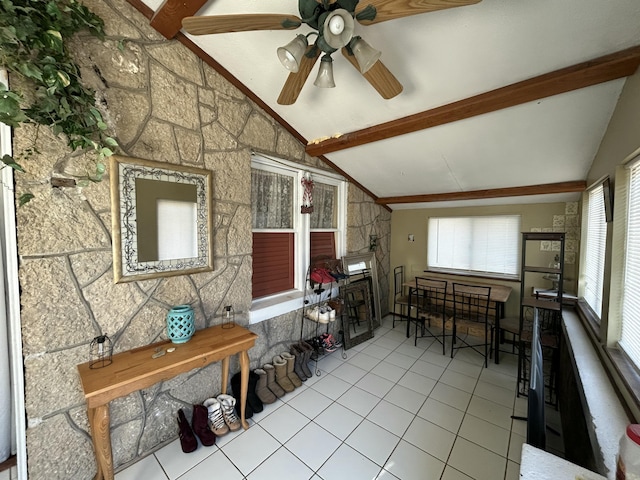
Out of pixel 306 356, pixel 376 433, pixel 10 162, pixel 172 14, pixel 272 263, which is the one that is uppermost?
pixel 172 14

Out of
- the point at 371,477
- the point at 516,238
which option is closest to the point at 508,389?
the point at 371,477

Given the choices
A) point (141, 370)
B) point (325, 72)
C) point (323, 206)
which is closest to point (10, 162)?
point (141, 370)

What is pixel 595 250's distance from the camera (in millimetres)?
2213

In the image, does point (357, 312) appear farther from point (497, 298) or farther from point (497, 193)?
point (497, 193)

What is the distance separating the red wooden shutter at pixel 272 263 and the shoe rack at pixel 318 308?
264 mm

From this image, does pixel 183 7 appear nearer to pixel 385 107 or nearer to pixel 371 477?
pixel 385 107

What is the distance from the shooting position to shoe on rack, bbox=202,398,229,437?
1866 millimetres

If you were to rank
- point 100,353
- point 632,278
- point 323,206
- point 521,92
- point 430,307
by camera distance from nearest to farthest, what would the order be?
point 632,278 < point 100,353 < point 521,92 < point 323,206 < point 430,307

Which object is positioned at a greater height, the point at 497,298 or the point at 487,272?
the point at 487,272

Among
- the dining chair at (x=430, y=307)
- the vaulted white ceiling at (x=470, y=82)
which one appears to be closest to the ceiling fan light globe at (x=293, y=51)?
the vaulted white ceiling at (x=470, y=82)

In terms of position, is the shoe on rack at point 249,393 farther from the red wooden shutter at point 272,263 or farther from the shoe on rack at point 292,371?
the red wooden shutter at point 272,263

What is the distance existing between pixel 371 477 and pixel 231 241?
6.43 ft

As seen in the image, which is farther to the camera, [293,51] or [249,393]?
[249,393]

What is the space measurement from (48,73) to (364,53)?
1574 mm
